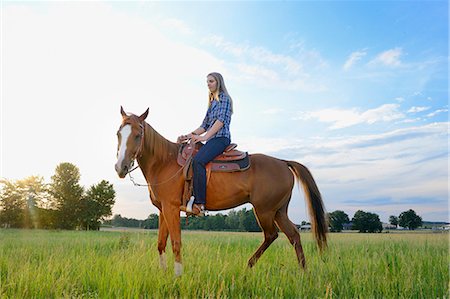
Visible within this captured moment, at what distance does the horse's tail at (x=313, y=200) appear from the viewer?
7.35 meters

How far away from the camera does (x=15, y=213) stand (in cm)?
3512

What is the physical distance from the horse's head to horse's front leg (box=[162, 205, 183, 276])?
3.39 feet

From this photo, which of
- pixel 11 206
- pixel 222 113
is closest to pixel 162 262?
pixel 222 113

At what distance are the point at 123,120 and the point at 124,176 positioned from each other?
3.15ft

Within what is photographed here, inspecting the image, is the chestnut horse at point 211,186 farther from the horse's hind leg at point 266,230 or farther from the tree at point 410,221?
the tree at point 410,221

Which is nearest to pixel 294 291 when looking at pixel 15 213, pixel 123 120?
pixel 123 120

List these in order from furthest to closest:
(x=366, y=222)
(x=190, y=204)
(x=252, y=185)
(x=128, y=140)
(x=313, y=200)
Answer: (x=366, y=222)
(x=313, y=200)
(x=252, y=185)
(x=190, y=204)
(x=128, y=140)

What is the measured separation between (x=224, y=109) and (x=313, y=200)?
9.18 ft

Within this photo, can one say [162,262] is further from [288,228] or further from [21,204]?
[21,204]

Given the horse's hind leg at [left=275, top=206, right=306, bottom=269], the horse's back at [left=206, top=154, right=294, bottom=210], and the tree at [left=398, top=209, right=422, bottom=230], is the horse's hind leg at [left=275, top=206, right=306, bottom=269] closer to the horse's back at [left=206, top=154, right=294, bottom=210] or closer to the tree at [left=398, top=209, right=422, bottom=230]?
the horse's back at [left=206, top=154, right=294, bottom=210]

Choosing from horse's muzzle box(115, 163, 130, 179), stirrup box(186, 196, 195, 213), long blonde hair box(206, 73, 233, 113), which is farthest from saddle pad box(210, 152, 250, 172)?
horse's muzzle box(115, 163, 130, 179)

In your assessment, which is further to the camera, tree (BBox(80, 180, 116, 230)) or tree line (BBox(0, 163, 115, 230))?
tree (BBox(80, 180, 116, 230))

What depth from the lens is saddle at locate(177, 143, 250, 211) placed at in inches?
251

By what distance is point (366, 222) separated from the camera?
1181 inches
